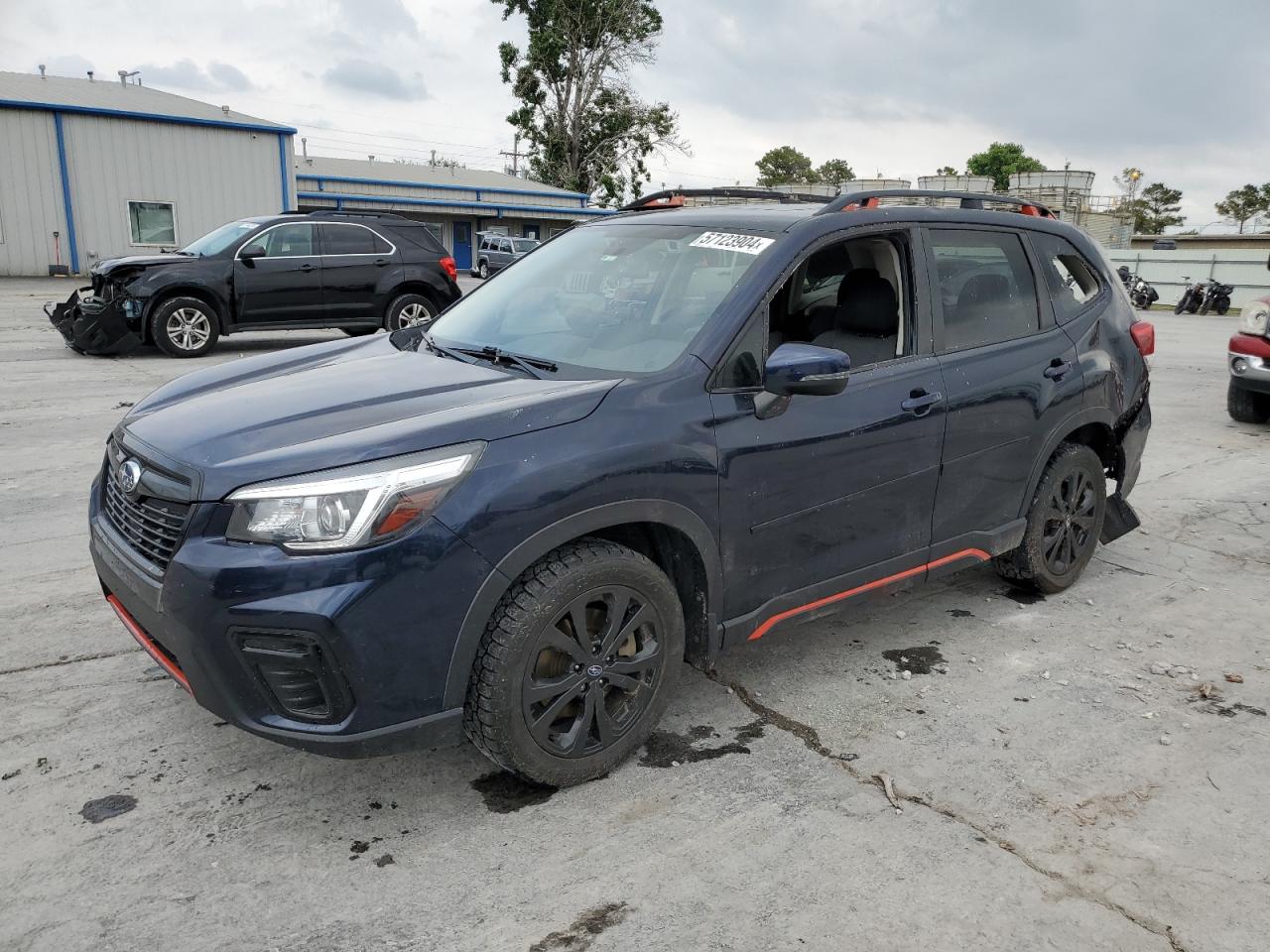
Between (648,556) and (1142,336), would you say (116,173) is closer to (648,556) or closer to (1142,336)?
(1142,336)

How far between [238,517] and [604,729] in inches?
48.4

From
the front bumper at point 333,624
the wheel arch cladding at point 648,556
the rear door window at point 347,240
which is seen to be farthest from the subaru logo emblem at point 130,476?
the rear door window at point 347,240

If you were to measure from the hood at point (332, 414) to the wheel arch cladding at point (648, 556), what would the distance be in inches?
12.2

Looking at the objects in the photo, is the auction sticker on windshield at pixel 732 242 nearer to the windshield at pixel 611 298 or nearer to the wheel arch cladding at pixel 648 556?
the windshield at pixel 611 298

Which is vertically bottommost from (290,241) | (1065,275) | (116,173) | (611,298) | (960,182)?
(611,298)

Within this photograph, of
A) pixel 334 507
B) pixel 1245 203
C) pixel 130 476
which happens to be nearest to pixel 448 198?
pixel 130 476

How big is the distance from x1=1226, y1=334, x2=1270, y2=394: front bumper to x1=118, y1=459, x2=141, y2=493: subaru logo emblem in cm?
894

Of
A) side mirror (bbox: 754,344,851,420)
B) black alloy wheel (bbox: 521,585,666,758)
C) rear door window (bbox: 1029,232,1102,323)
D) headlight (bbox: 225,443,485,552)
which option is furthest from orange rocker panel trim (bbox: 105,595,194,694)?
rear door window (bbox: 1029,232,1102,323)

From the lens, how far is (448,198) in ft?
141

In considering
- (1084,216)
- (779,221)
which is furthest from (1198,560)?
(1084,216)

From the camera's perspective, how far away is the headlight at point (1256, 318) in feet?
28.2

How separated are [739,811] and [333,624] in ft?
4.32

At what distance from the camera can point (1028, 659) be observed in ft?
13.2

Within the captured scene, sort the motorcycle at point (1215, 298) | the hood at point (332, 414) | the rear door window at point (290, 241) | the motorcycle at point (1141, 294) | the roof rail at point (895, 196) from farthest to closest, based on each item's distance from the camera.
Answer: the motorcycle at point (1141, 294) → the motorcycle at point (1215, 298) → the rear door window at point (290, 241) → the roof rail at point (895, 196) → the hood at point (332, 414)
